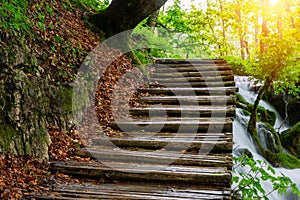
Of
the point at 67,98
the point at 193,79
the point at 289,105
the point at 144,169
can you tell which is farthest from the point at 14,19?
the point at 289,105

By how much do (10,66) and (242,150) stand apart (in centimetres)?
468

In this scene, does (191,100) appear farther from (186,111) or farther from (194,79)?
(194,79)

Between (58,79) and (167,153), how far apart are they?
1843 millimetres

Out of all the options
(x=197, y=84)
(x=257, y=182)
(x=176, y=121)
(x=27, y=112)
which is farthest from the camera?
(x=197, y=84)

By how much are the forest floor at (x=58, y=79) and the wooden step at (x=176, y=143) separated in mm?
501

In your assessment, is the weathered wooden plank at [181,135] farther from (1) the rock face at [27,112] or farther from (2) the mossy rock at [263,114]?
(2) the mossy rock at [263,114]

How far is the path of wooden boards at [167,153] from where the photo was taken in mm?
3016

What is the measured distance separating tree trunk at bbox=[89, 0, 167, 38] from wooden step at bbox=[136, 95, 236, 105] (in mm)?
1657

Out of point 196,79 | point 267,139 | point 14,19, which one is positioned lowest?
point 267,139

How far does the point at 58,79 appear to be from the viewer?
4.19 metres

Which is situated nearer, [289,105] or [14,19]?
[14,19]

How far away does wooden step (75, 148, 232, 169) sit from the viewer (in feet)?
11.5

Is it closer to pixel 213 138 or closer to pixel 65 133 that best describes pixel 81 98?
pixel 65 133

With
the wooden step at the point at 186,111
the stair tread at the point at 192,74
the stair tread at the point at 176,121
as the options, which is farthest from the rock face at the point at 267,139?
the stair tread at the point at 176,121
